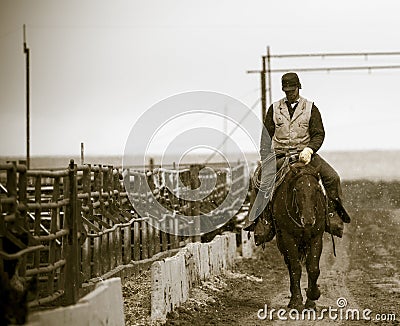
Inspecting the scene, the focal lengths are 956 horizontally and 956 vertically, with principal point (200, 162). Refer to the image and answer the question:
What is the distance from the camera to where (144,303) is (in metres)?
11.7

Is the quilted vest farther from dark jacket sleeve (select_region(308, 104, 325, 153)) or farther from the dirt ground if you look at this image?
the dirt ground

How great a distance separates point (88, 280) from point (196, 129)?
984cm

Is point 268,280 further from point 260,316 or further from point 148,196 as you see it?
point 260,316

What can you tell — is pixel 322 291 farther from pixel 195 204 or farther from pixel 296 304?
pixel 195 204

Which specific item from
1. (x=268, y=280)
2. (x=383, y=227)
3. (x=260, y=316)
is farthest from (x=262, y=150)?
(x=383, y=227)

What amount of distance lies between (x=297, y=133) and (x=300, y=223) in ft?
4.13

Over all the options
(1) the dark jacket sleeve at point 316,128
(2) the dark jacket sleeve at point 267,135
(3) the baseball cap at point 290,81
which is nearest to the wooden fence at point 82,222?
(2) the dark jacket sleeve at point 267,135

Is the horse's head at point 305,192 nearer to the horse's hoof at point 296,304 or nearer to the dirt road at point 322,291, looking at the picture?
the horse's hoof at point 296,304

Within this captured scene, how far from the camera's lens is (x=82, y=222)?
38.3ft

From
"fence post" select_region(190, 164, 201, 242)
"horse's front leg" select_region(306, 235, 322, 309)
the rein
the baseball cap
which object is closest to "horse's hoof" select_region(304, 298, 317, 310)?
"horse's front leg" select_region(306, 235, 322, 309)

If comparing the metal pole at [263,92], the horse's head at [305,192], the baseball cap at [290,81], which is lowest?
the horse's head at [305,192]

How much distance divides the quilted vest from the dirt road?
2.12 metres

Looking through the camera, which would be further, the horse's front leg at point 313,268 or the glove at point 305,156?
the horse's front leg at point 313,268

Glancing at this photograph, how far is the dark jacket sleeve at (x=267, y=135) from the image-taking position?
1283 cm
